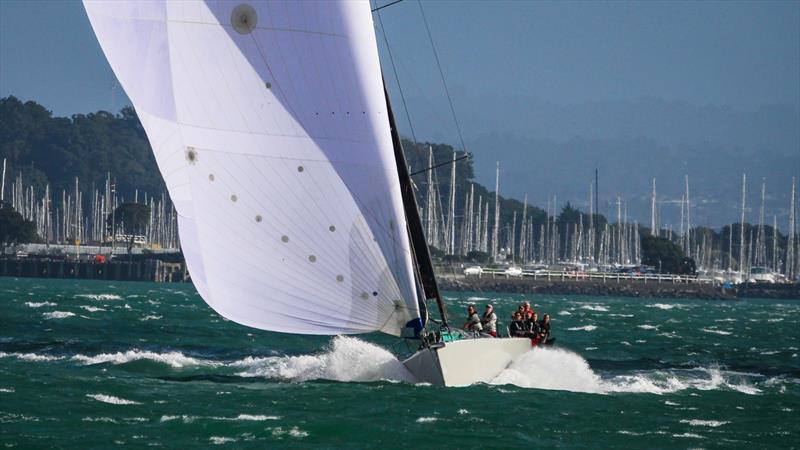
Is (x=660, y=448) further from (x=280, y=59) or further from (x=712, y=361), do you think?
(x=712, y=361)

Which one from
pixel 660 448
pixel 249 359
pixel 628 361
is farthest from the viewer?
pixel 628 361

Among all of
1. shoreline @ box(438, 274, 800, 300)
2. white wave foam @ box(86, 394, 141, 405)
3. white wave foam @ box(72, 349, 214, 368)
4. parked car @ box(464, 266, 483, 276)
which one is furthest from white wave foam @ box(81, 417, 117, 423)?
parked car @ box(464, 266, 483, 276)

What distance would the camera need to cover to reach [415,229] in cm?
2795

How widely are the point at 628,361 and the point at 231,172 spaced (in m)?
15.4

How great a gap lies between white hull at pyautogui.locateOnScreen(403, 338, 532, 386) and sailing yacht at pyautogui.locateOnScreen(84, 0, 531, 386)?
0.09 meters

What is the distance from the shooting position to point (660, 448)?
22703 millimetres

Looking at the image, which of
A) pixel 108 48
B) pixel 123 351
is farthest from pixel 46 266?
pixel 108 48

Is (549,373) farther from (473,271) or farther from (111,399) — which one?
(473,271)

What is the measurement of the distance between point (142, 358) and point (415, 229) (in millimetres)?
8517

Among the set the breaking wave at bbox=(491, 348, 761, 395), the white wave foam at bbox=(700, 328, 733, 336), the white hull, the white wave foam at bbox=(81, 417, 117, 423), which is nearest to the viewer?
the white wave foam at bbox=(81, 417, 117, 423)

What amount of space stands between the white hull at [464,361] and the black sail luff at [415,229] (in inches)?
29.0

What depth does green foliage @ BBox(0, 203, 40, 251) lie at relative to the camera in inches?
5856

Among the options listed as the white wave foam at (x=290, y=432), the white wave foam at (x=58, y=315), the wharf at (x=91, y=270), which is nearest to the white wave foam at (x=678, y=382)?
the white wave foam at (x=290, y=432)

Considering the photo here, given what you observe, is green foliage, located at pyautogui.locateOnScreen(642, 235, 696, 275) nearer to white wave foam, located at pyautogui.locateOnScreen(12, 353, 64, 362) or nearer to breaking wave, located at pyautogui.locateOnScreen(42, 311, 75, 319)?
breaking wave, located at pyautogui.locateOnScreen(42, 311, 75, 319)
